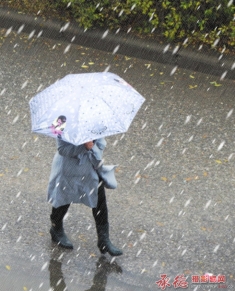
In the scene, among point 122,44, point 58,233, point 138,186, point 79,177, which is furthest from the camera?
point 122,44

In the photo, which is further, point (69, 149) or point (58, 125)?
point (69, 149)

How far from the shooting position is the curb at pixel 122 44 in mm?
8933

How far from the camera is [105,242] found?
5781mm

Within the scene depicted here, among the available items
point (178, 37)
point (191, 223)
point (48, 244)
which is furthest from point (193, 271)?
point (178, 37)

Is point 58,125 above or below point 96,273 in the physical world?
above

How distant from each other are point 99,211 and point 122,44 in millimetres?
4038

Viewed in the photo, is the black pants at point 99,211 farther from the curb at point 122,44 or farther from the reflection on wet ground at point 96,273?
the curb at point 122,44

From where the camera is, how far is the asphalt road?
573 centimetres

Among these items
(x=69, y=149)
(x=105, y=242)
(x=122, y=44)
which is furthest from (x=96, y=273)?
(x=122, y=44)

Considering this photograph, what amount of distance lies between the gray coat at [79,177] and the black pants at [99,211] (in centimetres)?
9

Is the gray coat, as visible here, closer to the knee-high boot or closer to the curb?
the knee-high boot

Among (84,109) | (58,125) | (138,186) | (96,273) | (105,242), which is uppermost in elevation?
(84,109)

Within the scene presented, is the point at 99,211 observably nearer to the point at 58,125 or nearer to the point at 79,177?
the point at 79,177

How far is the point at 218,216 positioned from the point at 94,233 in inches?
43.5
